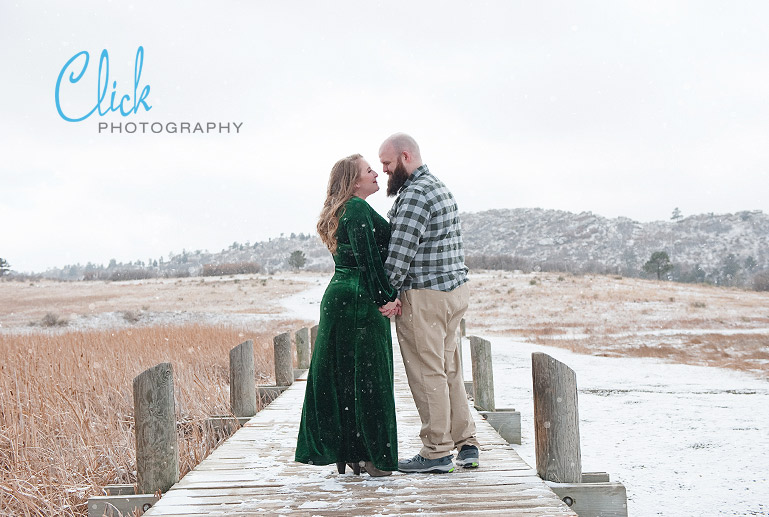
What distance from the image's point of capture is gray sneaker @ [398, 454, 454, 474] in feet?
11.9

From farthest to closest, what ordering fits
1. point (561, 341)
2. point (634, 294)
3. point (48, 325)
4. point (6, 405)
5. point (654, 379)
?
point (634, 294)
point (48, 325)
point (561, 341)
point (654, 379)
point (6, 405)

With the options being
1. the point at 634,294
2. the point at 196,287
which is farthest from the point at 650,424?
the point at 196,287

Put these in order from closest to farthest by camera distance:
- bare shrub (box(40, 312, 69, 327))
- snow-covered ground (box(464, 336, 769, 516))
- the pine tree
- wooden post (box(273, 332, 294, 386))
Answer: snow-covered ground (box(464, 336, 769, 516))
wooden post (box(273, 332, 294, 386))
bare shrub (box(40, 312, 69, 327))
the pine tree

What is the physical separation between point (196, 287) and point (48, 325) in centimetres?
2626

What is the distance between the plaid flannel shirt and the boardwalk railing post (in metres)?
0.78

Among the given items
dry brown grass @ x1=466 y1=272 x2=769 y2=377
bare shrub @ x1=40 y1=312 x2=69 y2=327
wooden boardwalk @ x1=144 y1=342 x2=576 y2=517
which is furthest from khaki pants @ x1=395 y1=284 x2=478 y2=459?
bare shrub @ x1=40 y1=312 x2=69 y2=327

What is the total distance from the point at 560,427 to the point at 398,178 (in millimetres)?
1705

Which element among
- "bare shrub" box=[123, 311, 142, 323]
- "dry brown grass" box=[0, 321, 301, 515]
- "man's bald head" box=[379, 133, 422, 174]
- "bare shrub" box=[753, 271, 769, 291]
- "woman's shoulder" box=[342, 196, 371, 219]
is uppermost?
"man's bald head" box=[379, 133, 422, 174]

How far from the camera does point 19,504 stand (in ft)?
12.7

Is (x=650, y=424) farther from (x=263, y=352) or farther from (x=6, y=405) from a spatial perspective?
(x=6, y=405)

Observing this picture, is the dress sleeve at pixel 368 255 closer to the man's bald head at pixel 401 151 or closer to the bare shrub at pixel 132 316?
the man's bald head at pixel 401 151

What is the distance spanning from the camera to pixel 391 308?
139 inches

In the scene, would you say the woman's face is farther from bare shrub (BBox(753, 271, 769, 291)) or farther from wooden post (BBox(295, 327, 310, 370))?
bare shrub (BBox(753, 271, 769, 291))

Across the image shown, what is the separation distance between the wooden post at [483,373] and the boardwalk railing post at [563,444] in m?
2.63
